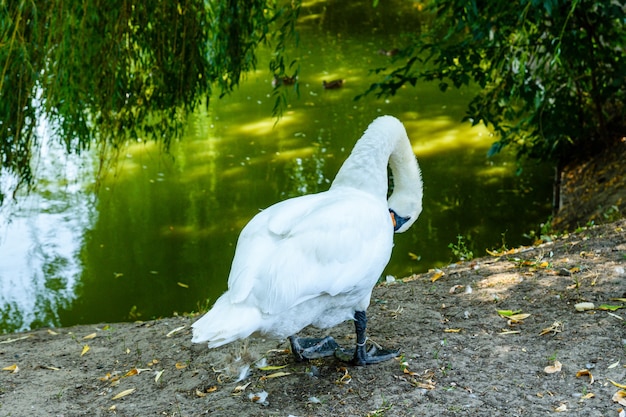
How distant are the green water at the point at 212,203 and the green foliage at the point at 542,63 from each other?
1.14 meters

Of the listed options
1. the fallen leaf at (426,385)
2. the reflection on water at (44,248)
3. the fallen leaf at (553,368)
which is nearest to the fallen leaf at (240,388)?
the fallen leaf at (426,385)

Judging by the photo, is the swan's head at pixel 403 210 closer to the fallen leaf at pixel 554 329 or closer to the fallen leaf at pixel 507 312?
the fallen leaf at pixel 507 312

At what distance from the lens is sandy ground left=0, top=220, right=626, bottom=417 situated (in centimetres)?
334

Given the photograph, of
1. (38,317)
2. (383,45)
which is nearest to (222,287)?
(38,317)

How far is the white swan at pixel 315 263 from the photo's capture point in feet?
10.1

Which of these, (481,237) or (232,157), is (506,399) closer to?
(481,237)

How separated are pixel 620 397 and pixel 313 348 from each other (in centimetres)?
138

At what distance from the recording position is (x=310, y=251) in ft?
10.6

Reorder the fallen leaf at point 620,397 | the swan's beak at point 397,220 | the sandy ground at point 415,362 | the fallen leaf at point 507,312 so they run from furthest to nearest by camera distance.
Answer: the fallen leaf at point 507,312
the swan's beak at point 397,220
the sandy ground at point 415,362
the fallen leaf at point 620,397

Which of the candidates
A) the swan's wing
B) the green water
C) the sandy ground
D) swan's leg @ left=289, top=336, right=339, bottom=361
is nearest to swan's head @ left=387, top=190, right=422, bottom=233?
the swan's wing

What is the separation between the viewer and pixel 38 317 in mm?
6945

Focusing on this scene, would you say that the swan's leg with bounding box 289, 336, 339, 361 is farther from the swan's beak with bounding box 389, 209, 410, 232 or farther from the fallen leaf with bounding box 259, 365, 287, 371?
the swan's beak with bounding box 389, 209, 410, 232

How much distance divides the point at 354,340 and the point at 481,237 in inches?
167

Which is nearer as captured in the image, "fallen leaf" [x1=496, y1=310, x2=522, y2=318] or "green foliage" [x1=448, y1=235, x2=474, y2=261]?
"fallen leaf" [x1=496, y1=310, x2=522, y2=318]
